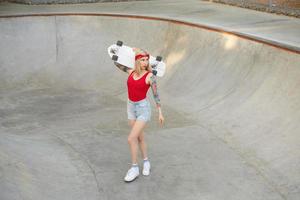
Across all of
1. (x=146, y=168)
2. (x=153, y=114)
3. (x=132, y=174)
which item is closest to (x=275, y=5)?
(x=153, y=114)

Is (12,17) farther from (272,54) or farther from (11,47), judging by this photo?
(272,54)

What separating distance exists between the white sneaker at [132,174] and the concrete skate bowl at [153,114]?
12 centimetres

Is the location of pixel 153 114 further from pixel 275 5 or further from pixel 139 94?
pixel 275 5

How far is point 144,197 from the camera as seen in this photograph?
7.04 metres

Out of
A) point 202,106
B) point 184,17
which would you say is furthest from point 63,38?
point 202,106

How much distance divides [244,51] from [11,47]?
7353mm

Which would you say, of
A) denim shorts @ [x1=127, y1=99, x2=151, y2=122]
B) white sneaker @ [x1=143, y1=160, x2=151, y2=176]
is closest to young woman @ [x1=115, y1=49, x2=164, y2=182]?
denim shorts @ [x1=127, y1=99, x2=151, y2=122]

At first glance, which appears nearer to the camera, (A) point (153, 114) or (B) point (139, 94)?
(B) point (139, 94)

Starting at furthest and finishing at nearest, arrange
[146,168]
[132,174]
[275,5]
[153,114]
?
[275,5], [153,114], [146,168], [132,174]

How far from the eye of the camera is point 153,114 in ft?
35.9

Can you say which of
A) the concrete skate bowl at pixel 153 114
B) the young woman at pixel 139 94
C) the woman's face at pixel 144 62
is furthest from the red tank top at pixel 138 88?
the concrete skate bowl at pixel 153 114

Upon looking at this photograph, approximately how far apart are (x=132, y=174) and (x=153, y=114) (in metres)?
3.54

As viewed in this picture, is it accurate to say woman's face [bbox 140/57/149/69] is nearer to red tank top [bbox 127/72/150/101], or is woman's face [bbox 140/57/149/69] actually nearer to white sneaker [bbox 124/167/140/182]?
red tank top [bbox 127/72/150/101]

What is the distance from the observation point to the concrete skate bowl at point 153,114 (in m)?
7.32
